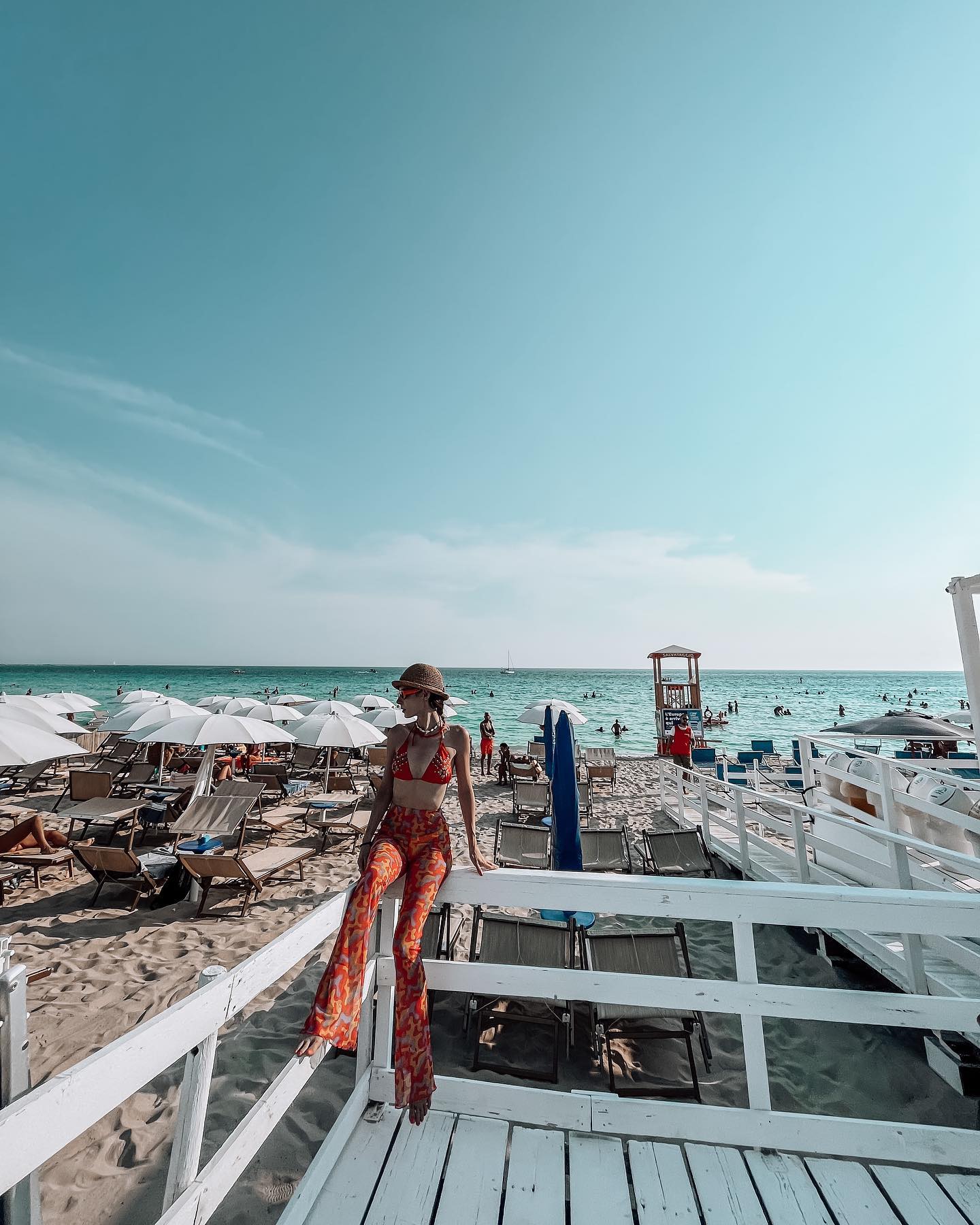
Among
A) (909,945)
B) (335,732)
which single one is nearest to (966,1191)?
(909,945)

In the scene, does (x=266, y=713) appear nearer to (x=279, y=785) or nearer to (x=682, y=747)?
(x=279, y=785)

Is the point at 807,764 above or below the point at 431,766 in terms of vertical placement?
below

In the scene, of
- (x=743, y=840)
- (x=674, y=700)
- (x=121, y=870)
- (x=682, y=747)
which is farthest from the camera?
(x=674, y=700)

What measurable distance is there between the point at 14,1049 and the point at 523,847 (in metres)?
6.02

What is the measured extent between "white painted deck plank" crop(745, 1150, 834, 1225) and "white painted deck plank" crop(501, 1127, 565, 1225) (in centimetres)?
67

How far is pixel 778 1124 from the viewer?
2.06m

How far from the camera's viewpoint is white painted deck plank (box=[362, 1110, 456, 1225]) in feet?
→ 5.90

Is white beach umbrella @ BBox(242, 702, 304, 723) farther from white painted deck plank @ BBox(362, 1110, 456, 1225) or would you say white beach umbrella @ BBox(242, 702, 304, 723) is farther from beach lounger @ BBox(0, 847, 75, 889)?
white painted deck plank @ BBox(362, 1110, 456, 1225)

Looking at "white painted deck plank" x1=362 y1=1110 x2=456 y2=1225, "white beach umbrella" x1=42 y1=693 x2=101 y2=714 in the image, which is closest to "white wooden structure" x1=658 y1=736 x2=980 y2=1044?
"white painted deck plank" x1=362 y1=1110 x2=456 y2=1225

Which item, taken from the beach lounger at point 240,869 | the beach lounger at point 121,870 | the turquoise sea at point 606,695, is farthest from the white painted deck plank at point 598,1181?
the turquoise sea at point 606,695

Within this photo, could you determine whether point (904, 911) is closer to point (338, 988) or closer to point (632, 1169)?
point (632, 1169)

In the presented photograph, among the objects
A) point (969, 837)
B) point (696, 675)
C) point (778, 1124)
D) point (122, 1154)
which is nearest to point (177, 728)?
point (122, 1154)

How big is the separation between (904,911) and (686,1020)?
211cm

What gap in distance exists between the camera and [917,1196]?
1888mm
